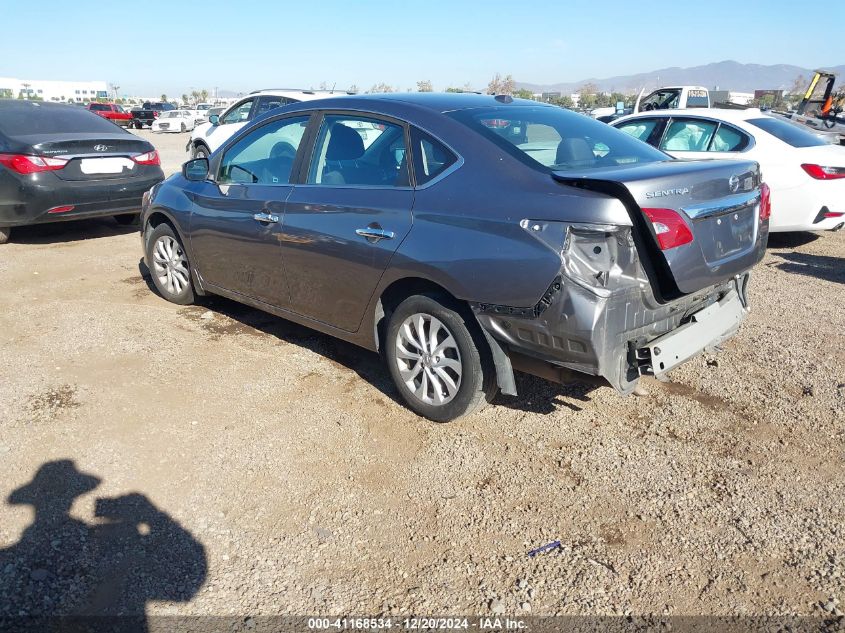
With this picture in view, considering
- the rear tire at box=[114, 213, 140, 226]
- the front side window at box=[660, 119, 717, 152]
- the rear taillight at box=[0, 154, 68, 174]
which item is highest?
the rear taillight at box=[0, 154, 68, 174]

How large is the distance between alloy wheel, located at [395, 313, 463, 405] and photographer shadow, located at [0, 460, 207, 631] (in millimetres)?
1448

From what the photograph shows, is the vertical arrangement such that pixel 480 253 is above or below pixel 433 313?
above

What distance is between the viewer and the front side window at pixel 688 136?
316 inches

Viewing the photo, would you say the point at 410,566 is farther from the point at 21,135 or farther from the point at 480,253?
the point at 21,135

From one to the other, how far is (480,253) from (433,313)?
482 mm

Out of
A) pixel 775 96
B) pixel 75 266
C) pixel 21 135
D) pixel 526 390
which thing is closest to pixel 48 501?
pixel 526 390

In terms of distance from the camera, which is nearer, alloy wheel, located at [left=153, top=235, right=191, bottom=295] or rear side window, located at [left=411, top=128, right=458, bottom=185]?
rear side window, located at [left=411, top=128, right=458, bottom=185]

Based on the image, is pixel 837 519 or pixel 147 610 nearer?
pixel 147 610

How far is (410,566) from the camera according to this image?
2.67 meters

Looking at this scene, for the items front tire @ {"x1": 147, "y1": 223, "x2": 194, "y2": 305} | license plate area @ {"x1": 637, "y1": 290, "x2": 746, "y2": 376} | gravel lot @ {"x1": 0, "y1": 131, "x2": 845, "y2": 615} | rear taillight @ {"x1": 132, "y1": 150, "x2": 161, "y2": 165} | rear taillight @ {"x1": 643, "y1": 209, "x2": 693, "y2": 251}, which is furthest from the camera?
rear taillight @ {"x1": 132, "y1": 150, "x2": 161, "y2": 165}

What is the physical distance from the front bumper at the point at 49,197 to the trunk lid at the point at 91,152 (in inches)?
3.7

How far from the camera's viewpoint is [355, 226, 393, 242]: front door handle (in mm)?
3627

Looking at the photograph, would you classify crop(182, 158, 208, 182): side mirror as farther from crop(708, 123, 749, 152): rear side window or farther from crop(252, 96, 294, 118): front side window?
crop(252, 96, 294, 118): front side window

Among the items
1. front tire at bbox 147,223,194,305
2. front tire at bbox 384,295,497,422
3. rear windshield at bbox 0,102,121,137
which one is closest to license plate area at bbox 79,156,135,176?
rear windshield at bbox 0,102,121,137
